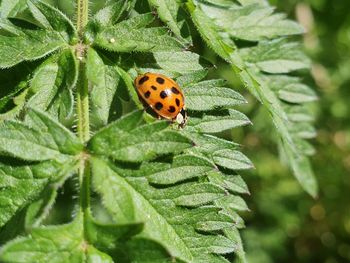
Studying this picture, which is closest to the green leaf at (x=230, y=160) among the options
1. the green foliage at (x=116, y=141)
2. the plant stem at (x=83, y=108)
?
the green foliage at (x=116, y=141)

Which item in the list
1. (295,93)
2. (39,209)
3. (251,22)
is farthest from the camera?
(295,93)

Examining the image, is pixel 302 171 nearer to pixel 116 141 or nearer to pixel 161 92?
pixel 161 92

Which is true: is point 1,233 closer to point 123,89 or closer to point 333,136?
point 123,89

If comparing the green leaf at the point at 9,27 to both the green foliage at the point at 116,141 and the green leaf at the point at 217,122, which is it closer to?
the green foliage at the point at 116,141

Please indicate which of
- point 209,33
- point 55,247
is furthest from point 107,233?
point 209,33

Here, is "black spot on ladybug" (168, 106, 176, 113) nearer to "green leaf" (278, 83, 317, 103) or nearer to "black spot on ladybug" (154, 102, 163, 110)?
"black spot on ladybug" (154, 102, 163, 110)
